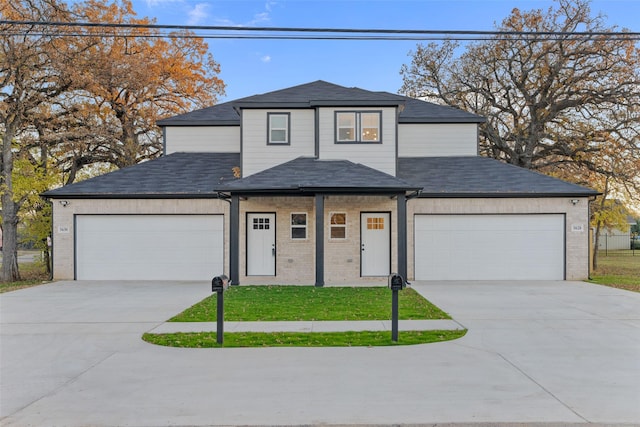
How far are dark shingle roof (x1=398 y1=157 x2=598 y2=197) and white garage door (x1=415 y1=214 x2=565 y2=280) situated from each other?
0.89 m

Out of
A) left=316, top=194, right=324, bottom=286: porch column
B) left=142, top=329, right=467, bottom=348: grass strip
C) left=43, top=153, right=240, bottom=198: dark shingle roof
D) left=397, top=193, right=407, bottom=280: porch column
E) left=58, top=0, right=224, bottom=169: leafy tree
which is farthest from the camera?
left=58, top=0, right=224, bottom=169: leafy tree

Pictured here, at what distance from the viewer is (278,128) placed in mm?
15797

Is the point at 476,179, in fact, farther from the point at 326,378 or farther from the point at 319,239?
the point at 326,378

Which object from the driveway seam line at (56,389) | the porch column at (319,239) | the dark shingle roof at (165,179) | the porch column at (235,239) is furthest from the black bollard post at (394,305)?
the dark shingle roof at (165,179)

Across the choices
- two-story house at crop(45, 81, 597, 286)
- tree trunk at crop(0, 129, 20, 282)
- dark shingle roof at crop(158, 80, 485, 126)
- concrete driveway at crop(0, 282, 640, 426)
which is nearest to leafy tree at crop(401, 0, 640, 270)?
dark shingle roof at crop(158, 80, 485, 126)

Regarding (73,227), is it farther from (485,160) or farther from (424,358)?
(485,160)

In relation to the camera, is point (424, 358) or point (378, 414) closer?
point (378, 414)

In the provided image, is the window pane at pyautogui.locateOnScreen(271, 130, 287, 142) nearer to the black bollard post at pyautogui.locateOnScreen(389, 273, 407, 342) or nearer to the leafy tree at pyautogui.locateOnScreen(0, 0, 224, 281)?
the leafy tree at pyautogui.locateOnScreen(0, 0, 224, 281)

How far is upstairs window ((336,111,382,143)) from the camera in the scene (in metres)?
15.4

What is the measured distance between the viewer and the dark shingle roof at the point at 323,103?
15.1m

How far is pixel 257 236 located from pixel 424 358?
1000cm

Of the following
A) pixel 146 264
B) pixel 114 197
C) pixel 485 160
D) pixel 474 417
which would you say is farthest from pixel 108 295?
pixel 485 160

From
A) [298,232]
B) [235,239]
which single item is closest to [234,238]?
[235,239]

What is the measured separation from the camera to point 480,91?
2366cm
